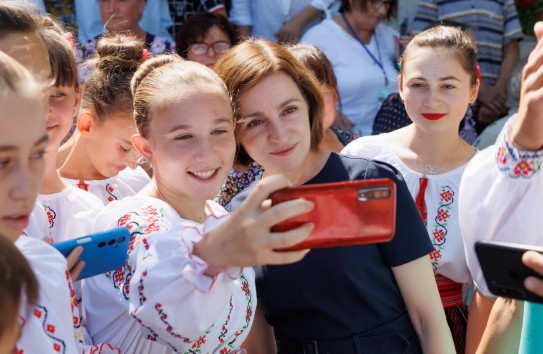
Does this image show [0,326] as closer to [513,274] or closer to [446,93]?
[513,274]

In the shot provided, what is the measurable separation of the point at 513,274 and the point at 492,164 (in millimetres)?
433

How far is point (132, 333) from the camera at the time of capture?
7.51 feet

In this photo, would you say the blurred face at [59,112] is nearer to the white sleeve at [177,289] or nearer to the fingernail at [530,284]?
the white sleeve at [177,289]

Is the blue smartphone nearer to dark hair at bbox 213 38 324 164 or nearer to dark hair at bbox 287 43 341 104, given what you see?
dark hair at bbox 213 38 324 164

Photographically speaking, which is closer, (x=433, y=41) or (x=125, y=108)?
(x=125, y=108)

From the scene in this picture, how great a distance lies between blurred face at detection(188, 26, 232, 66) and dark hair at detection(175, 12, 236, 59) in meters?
0.02

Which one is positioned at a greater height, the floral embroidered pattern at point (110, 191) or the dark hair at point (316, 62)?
the floral embroidered pattern at point (110, 191)

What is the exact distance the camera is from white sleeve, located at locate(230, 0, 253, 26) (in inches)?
227

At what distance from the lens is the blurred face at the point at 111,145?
122 inches

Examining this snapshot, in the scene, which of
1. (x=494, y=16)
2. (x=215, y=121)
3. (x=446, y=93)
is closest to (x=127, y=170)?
(x=215, y=121)

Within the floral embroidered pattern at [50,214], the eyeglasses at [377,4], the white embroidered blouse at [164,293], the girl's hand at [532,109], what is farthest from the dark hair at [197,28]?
the girl's hand at [532,109]

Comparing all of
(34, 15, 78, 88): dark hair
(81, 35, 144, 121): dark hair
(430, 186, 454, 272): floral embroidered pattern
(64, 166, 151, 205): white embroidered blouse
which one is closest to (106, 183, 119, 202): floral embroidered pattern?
(64, 166, 151, 205): white embroidered blouse

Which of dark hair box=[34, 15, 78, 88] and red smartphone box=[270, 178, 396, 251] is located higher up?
red smartphone box=[270, 178, 396, 251]

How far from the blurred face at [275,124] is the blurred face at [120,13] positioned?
2.57 metres
